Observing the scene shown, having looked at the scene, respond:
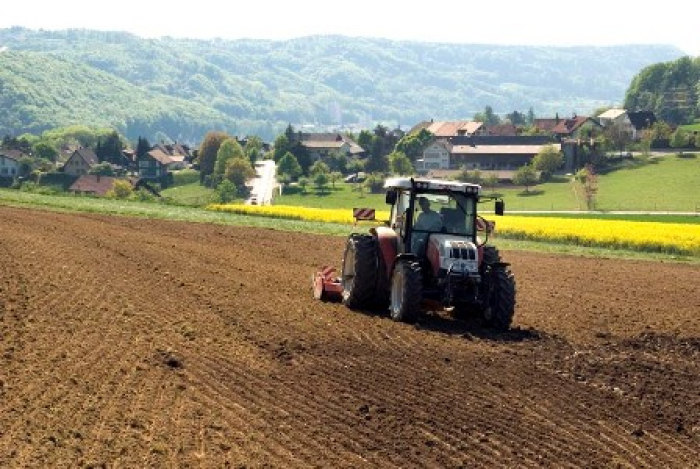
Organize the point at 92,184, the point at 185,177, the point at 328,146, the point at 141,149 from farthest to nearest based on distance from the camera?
the point at 328,146
the point at 141,149
the point at 185,177
the point at 92,184

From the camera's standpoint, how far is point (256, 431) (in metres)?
11.1

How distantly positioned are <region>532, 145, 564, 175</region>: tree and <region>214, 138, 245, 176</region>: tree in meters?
35.5

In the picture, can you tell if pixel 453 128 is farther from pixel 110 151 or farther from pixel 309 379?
pixel 309 379

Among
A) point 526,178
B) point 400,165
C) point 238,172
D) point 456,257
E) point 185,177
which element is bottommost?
point 185,177

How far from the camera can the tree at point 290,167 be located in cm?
11806

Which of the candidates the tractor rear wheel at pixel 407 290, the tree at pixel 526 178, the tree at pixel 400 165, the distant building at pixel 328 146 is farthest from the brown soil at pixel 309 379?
the distant building at pixel 328 146

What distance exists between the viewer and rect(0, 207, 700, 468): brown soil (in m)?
10.8

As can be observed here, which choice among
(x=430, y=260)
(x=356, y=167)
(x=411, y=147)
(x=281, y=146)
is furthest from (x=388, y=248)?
(x=281, y=146)

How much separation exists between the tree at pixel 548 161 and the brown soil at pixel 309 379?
265 feet

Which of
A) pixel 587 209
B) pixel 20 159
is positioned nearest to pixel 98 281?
pixel 587 209

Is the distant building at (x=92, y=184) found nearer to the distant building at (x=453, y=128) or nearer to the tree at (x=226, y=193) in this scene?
the tree at (x=226, y=193)

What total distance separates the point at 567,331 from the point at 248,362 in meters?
6.55

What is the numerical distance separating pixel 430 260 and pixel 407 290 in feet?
2.72

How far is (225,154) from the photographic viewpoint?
126 metres
